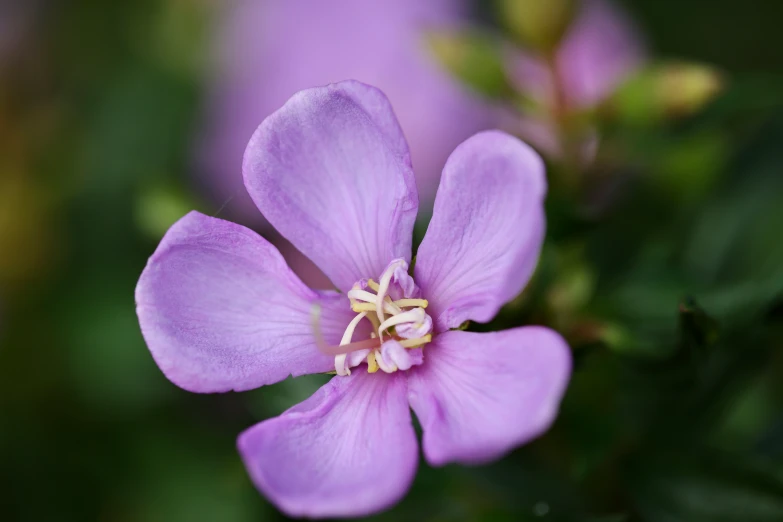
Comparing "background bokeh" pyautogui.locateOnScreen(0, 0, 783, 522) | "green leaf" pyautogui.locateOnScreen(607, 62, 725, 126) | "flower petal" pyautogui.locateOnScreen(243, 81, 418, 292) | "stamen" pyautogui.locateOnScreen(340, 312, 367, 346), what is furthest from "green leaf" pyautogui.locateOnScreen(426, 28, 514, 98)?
"stamen" pyautogui.locateOnScreen(340, 312, 367, 346)

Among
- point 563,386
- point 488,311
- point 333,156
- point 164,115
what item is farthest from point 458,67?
point 164,115

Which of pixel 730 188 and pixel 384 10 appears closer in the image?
pixel 730 188

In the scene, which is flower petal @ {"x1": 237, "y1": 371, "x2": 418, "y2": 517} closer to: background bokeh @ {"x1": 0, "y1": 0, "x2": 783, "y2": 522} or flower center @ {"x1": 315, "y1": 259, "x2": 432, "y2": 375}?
flower center @ {"x1": 315, "y1": 259, "x2": 432, "y2": 375}

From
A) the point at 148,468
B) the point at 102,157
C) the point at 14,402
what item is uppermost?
the point at 102,157

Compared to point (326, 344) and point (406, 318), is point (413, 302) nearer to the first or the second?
point (406, 318)

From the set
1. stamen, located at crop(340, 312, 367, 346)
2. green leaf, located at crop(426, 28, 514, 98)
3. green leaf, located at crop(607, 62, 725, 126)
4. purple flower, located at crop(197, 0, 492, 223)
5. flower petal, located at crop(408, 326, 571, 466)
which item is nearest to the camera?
flower petal, located at crop(408, 326, 571, 466)

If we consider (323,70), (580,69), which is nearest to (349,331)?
(580,69)

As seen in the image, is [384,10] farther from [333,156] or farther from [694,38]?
[333,156]

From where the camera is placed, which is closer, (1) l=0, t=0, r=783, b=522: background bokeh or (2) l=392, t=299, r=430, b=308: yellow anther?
(2) l=392, t=299, r=430, b=308: yellow anther
